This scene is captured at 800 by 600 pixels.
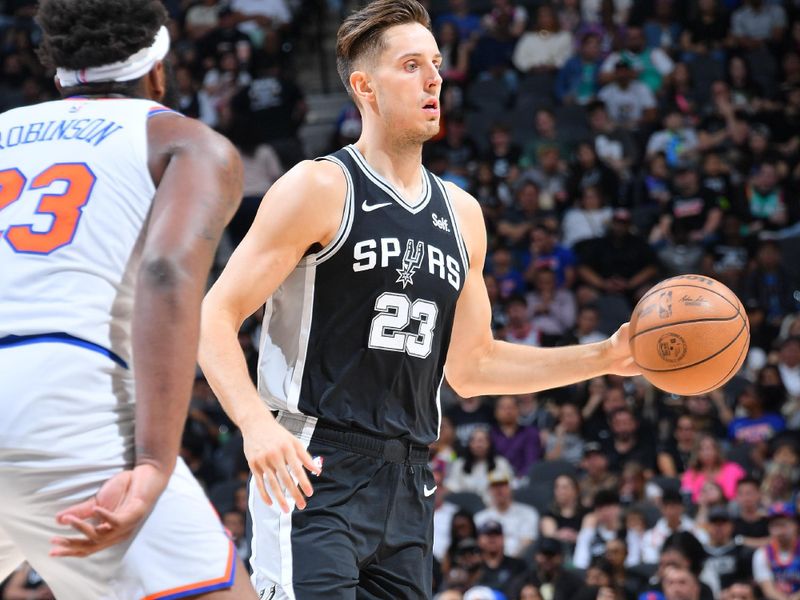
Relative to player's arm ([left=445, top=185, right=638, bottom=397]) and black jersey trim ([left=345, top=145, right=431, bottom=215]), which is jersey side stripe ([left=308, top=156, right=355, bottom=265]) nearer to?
black jersey trim ([left=345, top=145, right=431, bottom=215])

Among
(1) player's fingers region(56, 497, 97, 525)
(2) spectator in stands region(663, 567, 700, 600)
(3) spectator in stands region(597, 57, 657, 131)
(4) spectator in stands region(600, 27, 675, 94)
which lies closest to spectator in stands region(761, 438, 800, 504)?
(2) spectator in stands region(663, 567, 700, 600)

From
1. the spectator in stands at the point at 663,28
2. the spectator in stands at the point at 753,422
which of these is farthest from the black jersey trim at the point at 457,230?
the spectator in stands at the point at 663,28

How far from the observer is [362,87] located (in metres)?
4.55

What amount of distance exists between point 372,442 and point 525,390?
0.80 meters

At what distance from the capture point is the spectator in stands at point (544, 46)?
15406 millimetres

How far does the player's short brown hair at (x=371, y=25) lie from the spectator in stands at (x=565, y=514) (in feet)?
20.1

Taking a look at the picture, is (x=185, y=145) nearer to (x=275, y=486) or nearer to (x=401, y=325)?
(x=275, y=486)

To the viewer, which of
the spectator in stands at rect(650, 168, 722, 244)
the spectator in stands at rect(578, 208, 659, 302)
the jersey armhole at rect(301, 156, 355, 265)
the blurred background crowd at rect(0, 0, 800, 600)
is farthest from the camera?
the spectator in stands at rect(650, 168, 722, 244)

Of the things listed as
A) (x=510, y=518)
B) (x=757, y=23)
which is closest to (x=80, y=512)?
(x=510, y=518)

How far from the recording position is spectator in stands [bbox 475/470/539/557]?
1020cm

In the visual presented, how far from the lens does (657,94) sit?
48.4 ft

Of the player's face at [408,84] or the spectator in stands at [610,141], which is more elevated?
the player's face at [408,84]

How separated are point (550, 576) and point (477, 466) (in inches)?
68.3

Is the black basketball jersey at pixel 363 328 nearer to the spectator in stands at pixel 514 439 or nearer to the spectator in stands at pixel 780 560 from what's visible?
the spectator in stands at pixel 780 560
